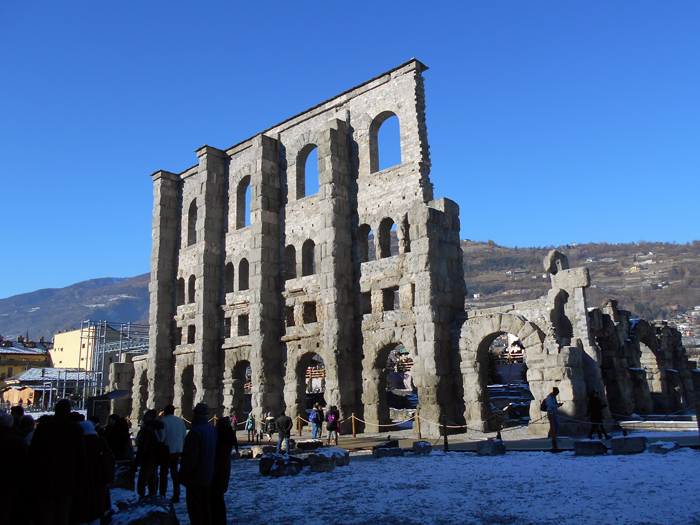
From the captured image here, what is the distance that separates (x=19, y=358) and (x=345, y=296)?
5903cm

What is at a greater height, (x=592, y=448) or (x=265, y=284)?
(x=265, y=284)

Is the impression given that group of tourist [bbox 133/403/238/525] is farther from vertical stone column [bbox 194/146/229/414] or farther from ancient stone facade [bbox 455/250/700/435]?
vertical stone column [bbox 194/146/229/414]

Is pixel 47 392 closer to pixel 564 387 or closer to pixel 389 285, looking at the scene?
pixel 389 285

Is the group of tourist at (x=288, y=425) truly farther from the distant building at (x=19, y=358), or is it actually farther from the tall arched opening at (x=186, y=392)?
the distant building at (x=19, y=358)

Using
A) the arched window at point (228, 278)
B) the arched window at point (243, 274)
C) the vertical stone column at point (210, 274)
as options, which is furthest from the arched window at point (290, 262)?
the vertical stone column at point (210, 274)

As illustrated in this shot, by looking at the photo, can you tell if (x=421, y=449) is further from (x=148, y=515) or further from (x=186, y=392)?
(x=186, y=392)

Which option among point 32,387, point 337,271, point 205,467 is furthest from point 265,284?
point 32,387

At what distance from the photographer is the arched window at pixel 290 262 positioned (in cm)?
2292

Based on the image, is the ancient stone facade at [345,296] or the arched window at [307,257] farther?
the arched window at [307,257]

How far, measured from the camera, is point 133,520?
18.8 feet

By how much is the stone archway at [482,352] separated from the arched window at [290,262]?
8.56 meters

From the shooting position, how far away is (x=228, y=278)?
25.5 m

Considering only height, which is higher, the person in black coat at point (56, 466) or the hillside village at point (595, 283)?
the hillside village at point (595, 283)

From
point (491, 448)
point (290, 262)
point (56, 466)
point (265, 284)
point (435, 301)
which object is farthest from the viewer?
point (290, 262)
